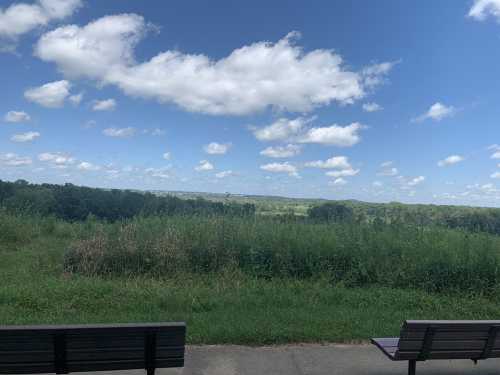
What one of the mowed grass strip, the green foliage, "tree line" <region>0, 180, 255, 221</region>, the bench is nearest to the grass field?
the mowed grass strip

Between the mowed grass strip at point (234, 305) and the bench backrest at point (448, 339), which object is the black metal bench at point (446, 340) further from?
the mowed grass strip at point (234, 305)

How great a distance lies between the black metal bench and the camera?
3852 millimetres

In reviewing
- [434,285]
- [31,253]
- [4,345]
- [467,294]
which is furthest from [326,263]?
[31,253]

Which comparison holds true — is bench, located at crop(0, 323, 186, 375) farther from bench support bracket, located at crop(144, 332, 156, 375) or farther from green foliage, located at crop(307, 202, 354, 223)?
green foliage, located at crop(307, 202, 354, 223)

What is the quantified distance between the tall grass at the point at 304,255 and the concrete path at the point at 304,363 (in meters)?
3.17

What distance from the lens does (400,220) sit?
37.0 ft

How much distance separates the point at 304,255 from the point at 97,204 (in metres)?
12.7

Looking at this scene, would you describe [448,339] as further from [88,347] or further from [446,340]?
[88,347]

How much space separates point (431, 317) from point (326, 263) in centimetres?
248

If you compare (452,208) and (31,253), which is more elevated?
(452,208)

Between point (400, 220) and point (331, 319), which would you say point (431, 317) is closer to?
point (331, 319)

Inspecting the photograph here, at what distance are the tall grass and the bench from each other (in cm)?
503

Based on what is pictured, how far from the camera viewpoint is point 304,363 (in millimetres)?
4789

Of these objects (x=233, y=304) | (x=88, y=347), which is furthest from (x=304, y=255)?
(x=88, y=347)
